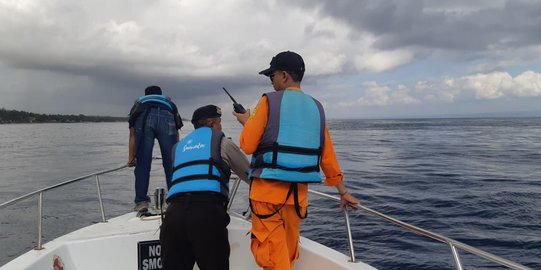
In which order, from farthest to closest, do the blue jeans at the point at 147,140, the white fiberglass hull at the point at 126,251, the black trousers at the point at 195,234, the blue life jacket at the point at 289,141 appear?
the blue jeans at the point at 147,140 → the white fiberglass hull at the point at 126,251 → the black trousers at the point at 195,234 → the blue life jacket at the point at 289,141

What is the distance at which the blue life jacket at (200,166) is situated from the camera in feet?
9.36

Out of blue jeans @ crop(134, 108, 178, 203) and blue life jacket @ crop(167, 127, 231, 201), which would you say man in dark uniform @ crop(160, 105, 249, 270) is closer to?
blue life jacket @ crop(167, 127, 231, 201)

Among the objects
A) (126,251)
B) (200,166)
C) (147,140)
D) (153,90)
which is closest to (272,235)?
(200,166)

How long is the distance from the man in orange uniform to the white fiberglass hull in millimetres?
837

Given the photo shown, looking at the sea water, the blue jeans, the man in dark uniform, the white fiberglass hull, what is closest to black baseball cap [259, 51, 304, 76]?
the man in dark uniform

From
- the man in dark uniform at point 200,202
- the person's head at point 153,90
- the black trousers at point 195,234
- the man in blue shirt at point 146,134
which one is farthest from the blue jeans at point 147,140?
the black trousers at point 195,234

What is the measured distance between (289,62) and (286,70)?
0.06m

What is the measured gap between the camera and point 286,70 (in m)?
2.79

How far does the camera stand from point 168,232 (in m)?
2.77

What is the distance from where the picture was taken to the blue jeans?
15.6 feet

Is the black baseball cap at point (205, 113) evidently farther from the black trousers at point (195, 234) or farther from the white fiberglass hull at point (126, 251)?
the white fiberglass hull at point (126, 251)

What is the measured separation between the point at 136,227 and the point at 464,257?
5.41m

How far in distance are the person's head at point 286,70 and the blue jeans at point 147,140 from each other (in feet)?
7.87

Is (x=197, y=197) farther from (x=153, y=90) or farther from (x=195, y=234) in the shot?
(x=153, y=90)
